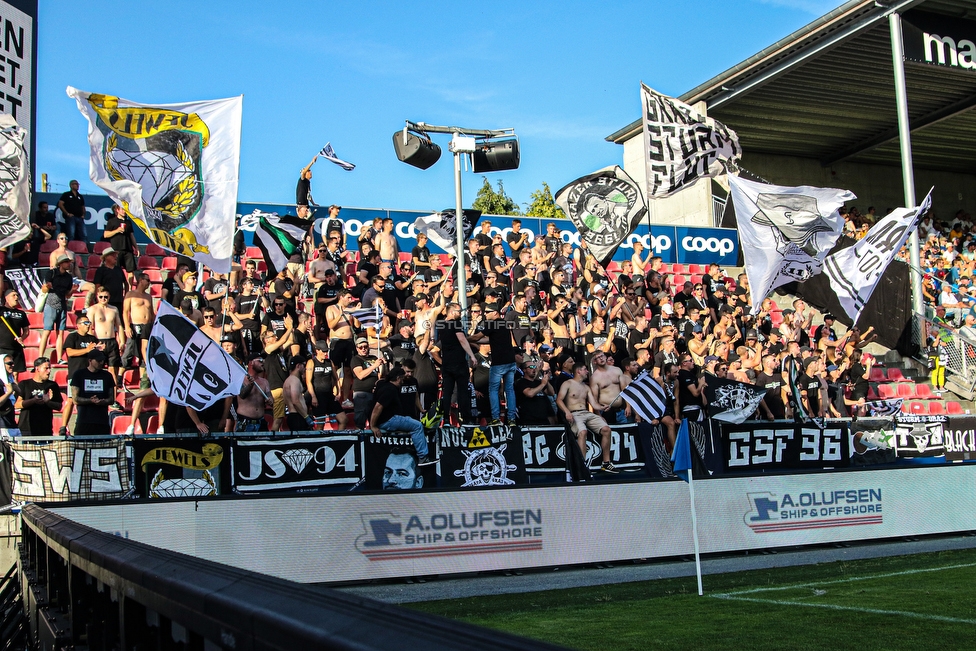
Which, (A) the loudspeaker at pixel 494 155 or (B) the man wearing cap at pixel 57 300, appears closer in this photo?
(B) the man wearing cap at pixel 57 300

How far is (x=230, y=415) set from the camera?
13516mm

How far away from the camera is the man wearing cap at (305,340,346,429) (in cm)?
1479

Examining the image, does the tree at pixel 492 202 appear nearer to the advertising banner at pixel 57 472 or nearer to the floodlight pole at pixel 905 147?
the floodlight pole at pixel 905 147

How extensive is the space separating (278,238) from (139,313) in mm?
3941

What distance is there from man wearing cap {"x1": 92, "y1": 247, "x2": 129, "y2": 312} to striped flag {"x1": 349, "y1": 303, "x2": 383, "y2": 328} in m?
3.68

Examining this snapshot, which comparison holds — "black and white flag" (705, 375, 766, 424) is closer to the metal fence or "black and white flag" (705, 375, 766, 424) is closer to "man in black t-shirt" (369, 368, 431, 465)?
"man in black t-shirt" (369, 368, 431, 465)

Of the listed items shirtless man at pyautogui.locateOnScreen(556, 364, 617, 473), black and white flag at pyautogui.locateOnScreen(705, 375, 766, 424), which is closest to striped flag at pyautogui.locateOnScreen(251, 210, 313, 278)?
shirtless man at pyautogui.locateOnScreen(556, 364, 617, 473)

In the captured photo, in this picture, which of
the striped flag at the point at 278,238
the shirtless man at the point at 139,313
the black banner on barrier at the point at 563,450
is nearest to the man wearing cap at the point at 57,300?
the shirtless man at the point at 139,313

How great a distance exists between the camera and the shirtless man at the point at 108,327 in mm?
14547

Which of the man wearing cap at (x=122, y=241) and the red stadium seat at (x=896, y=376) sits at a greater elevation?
the man wearing cap at (x=122, y=241)

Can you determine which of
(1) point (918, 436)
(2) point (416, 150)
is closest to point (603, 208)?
(2) point (416, 150)

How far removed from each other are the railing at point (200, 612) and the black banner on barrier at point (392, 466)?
821 cm

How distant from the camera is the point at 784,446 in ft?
55.2

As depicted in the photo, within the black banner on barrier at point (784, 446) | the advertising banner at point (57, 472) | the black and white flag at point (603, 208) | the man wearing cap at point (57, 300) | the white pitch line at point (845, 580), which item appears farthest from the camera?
the black and white flag at point (603, 208)
